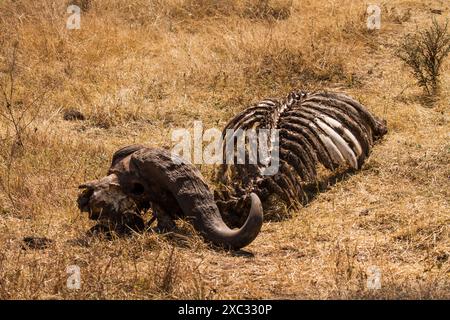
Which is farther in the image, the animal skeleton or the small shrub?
the small shrub

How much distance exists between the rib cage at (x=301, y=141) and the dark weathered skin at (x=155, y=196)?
471 mm

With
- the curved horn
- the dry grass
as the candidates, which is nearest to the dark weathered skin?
the curved horn

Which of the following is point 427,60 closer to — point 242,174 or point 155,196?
point 242,174

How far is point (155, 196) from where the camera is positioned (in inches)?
255

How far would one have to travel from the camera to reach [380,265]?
6.19 meters

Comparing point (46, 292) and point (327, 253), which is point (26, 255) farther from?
point (327, 253)

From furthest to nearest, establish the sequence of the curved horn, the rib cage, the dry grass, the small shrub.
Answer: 1. the small shrub
2. the rib cage
3. the curved horn
4. the dry grass

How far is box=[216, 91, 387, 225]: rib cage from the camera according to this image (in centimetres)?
716

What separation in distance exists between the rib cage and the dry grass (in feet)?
0.71

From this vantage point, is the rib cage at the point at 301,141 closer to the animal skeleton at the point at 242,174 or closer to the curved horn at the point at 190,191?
the animal skeleton at the point at 242,174

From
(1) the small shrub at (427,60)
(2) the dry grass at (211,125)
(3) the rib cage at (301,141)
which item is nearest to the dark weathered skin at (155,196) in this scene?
(2) the dry grass at (211,125)

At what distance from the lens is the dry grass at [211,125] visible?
5840 mm

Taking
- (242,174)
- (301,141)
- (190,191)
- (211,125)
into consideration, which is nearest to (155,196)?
(190,191)

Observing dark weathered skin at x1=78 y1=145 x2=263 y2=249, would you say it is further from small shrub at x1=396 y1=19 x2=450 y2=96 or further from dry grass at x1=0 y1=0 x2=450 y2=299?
small shrub at x1=396 y1=19 x2=450 y2=96
